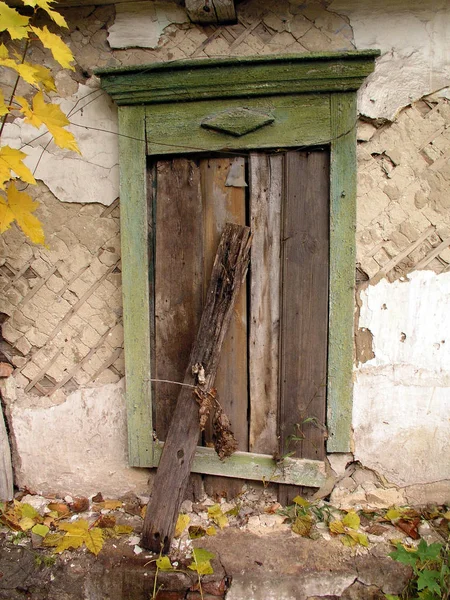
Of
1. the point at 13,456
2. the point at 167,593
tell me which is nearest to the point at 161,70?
the point at 13,456

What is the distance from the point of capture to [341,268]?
2395mm

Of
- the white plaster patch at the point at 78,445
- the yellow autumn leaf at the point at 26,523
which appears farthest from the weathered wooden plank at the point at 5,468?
the yellow autumn leaf at the point at 26,523

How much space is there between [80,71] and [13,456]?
2169 mm

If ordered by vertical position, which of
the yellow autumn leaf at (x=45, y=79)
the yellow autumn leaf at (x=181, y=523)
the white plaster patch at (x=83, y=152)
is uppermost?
the yellow autumn leaf at (x=45, y=79)

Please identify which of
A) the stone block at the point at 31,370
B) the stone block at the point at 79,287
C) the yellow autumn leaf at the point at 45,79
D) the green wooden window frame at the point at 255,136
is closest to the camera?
the yellow autumn leaf at the point at 45,79

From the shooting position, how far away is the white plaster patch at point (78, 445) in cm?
270

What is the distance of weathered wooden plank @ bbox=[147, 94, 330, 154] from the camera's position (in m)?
2.33

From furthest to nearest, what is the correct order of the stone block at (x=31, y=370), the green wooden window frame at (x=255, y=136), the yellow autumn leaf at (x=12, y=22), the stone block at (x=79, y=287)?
the stone block at (x=31, y=370)
the stone block at (x=79, y=287)
the green wooden window frame at (x=255, y=136)
the yellow autumn leaf at (x=12, y=22)

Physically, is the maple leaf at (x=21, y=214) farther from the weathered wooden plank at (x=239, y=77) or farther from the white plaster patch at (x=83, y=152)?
the weathered wooden plank at (x=239, y=77)

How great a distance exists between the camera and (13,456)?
2801mm

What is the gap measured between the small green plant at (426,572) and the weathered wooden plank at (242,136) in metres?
1.92

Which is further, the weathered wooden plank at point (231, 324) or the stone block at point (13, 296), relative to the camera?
the stone block at point (13, 296)

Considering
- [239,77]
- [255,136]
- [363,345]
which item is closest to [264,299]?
[363,345]

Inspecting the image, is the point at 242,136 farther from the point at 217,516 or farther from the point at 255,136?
the point at 217,516
